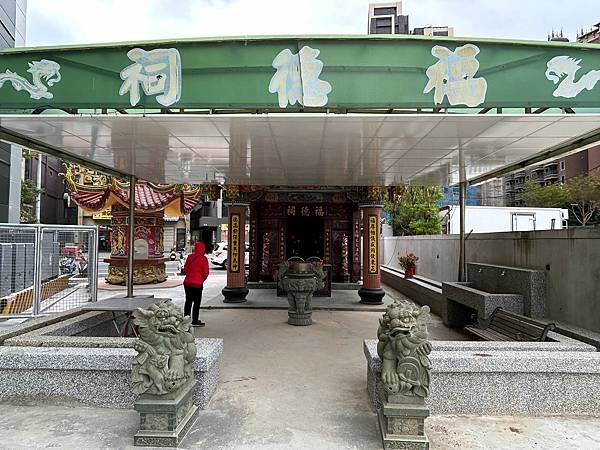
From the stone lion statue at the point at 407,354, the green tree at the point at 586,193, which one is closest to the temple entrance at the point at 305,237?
the stone lion statue at the point at 407,354

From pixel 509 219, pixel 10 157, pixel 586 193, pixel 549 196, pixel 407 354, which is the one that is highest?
pixel 549 196

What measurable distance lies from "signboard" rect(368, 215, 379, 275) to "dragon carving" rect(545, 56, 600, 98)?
7068 millimetres

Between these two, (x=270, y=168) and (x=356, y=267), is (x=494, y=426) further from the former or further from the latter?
(x=356, y=267)

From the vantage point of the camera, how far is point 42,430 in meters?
3.50

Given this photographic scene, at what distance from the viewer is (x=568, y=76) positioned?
3.98m

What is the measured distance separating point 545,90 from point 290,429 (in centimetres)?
397

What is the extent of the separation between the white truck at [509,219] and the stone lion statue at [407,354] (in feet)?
55.6

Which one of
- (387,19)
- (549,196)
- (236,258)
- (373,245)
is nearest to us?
(236,258)

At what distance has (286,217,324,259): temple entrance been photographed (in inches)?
519

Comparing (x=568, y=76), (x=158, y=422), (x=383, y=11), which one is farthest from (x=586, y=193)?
(x=383, y=11)

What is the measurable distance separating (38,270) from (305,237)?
836cm

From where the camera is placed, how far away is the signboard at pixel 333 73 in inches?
157

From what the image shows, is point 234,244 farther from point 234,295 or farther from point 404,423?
point 404,423

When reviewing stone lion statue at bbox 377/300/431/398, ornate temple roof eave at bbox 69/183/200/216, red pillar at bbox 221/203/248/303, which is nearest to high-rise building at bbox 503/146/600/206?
ornate temple roof eave at bbox 69/183/200/216
